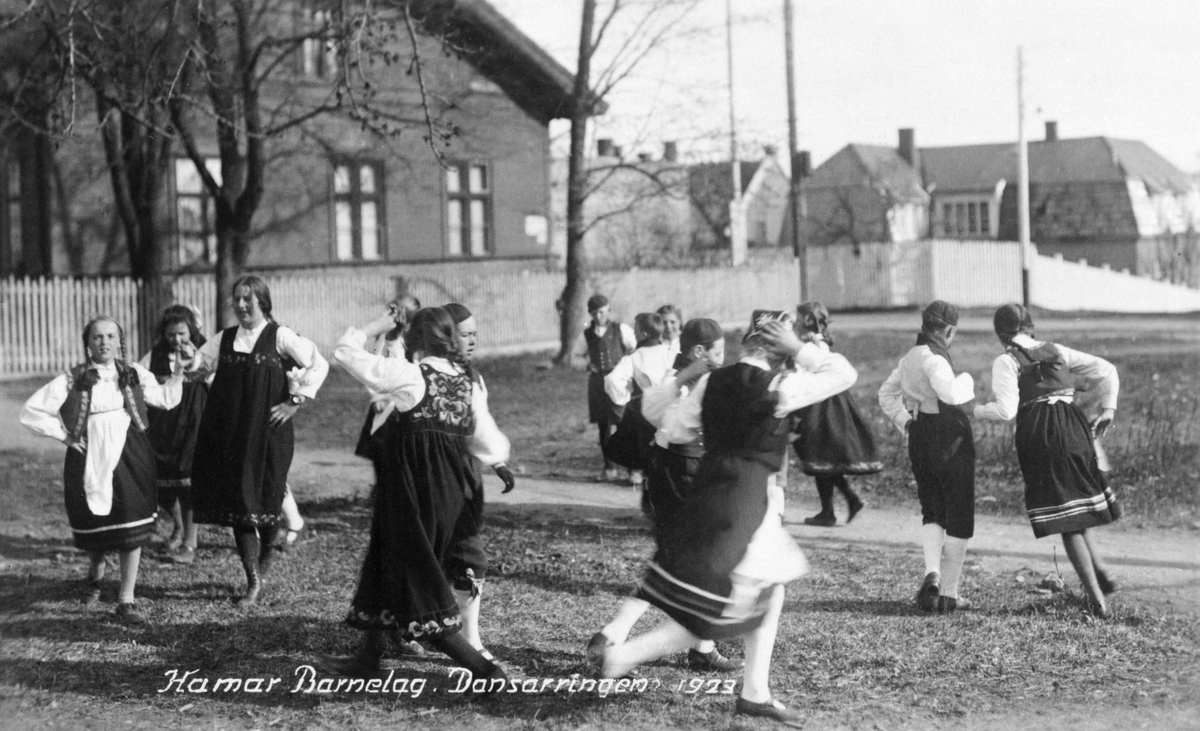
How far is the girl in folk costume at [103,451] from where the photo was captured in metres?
7.19

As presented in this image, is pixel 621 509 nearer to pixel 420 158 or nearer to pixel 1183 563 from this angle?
pixel 1183 563

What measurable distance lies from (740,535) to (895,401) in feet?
7.88

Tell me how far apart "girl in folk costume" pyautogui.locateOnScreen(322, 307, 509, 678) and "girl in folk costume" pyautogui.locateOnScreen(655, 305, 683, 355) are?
3139 millimetres

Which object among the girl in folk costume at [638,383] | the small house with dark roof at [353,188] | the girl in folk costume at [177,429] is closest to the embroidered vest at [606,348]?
the girl in folk costume at [638,383]

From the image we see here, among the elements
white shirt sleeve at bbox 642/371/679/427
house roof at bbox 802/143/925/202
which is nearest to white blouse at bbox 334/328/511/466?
white shirt sleeve at bbox 642/371/679/427

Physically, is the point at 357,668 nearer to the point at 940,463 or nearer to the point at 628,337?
the point at 940,463

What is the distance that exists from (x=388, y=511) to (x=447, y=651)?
0.62 meters

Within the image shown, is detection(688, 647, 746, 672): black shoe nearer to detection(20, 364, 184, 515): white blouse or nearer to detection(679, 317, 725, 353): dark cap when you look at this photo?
detection(679, 317, 725, 353): dark cap

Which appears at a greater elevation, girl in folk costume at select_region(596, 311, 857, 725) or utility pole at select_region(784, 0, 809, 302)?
utility pole at select_region(784, 0, 809, 302)

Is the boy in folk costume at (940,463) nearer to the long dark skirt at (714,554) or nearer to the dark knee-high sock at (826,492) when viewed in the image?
the long dark skirt at (714,554)

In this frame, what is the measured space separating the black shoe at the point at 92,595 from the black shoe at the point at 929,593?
173 inches

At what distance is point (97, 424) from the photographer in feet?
23.8

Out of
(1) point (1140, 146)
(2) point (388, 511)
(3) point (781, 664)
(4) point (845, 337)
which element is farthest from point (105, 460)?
(1) point (1140, 146)

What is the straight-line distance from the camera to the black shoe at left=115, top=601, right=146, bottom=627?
711cm
